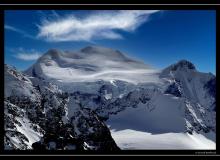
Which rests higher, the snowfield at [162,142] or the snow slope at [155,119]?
the snow slope at [155,119]

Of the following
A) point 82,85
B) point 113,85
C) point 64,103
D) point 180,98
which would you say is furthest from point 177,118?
point 64,103

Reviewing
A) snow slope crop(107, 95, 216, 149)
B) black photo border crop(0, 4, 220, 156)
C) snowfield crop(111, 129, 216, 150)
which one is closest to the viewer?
black photo border crop(0, 4, 220, 156)

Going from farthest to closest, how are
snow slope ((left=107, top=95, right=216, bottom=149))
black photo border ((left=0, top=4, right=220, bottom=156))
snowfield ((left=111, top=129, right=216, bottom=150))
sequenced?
snow slope ((left=107, top=95, right=216, bottom=149)) → snowfield ((left=111, top=129, right=216, bottom=150)) → black photo border ((left=0, top=4, right=220, bottom=156))

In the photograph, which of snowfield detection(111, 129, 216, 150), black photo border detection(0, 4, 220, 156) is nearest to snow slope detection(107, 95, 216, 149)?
snowfield detection(111, 129, 216, 150)

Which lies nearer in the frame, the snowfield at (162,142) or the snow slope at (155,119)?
the snowfield at (162,142)

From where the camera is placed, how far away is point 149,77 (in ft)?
376

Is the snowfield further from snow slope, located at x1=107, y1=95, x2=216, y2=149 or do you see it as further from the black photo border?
snow slope, located at x1=107, y1=95, x2=216, y2=149

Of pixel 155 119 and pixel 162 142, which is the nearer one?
pixel 162 142
